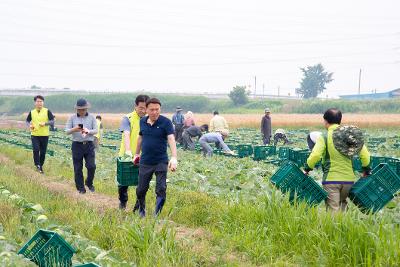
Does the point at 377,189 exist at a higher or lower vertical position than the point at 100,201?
higher

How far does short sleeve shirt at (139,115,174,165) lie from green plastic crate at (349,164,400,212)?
288 centimetres

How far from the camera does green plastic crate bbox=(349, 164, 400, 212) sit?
269 inches

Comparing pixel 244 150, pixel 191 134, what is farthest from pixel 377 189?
pixel 191 134

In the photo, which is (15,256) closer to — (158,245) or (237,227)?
(158,245)

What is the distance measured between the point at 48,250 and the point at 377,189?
4436 millimetres

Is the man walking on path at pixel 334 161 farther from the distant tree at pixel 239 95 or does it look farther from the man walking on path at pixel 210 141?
the distant tree at pixel 239 95

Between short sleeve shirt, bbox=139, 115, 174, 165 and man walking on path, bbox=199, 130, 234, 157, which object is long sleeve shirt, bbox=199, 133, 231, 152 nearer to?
man walking on path, bbox=199, 130, 234, 157

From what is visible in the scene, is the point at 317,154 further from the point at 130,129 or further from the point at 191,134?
the point at 191,134

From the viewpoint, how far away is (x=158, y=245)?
17.9 feet

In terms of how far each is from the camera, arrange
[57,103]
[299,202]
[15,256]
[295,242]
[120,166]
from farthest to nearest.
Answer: [57,103] → [120,166] → [299,202] → [295,242] → [15,256]

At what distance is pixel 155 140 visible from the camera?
7.60 metres

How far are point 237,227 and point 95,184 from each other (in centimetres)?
581

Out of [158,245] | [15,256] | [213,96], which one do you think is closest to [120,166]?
[158,245]

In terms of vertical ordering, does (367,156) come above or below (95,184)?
above
